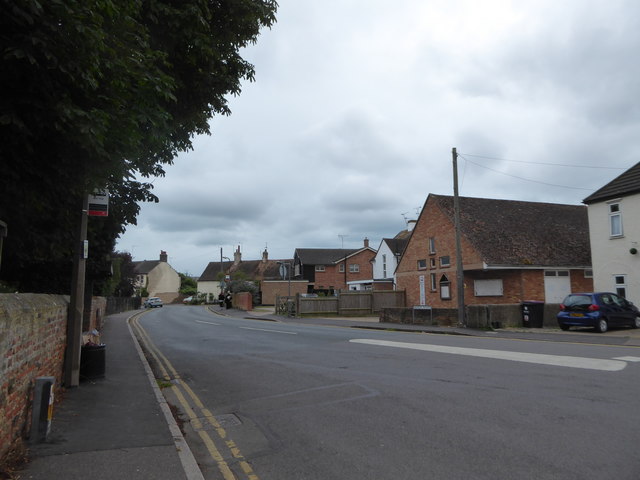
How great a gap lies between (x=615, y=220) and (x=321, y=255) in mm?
47012

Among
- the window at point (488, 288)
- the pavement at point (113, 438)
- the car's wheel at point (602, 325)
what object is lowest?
the pavement at point (113, 438)

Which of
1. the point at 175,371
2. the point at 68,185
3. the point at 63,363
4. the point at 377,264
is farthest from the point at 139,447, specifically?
the point at 377,264

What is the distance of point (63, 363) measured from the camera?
8.54m

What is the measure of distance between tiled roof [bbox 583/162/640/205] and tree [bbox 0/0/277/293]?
63.0 ft

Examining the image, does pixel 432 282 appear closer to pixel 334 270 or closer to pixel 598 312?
pixel 598 312

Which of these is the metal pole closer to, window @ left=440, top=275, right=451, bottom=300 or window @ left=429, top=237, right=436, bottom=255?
window @ left=440, top=275, right=451, bottom=300

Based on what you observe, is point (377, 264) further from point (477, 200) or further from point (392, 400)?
point (392, 400)

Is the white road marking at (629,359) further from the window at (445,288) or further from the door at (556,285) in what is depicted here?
the window at (445,288)

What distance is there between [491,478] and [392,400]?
292cm

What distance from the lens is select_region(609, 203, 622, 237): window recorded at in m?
21.7

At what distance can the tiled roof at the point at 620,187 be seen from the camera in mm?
21062

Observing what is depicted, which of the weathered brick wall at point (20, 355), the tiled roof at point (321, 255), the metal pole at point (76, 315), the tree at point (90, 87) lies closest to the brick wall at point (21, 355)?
the weathered brick wall at point (20, 355)

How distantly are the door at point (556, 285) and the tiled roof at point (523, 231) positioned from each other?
546mm

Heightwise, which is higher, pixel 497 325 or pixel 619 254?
pixel 619 254
